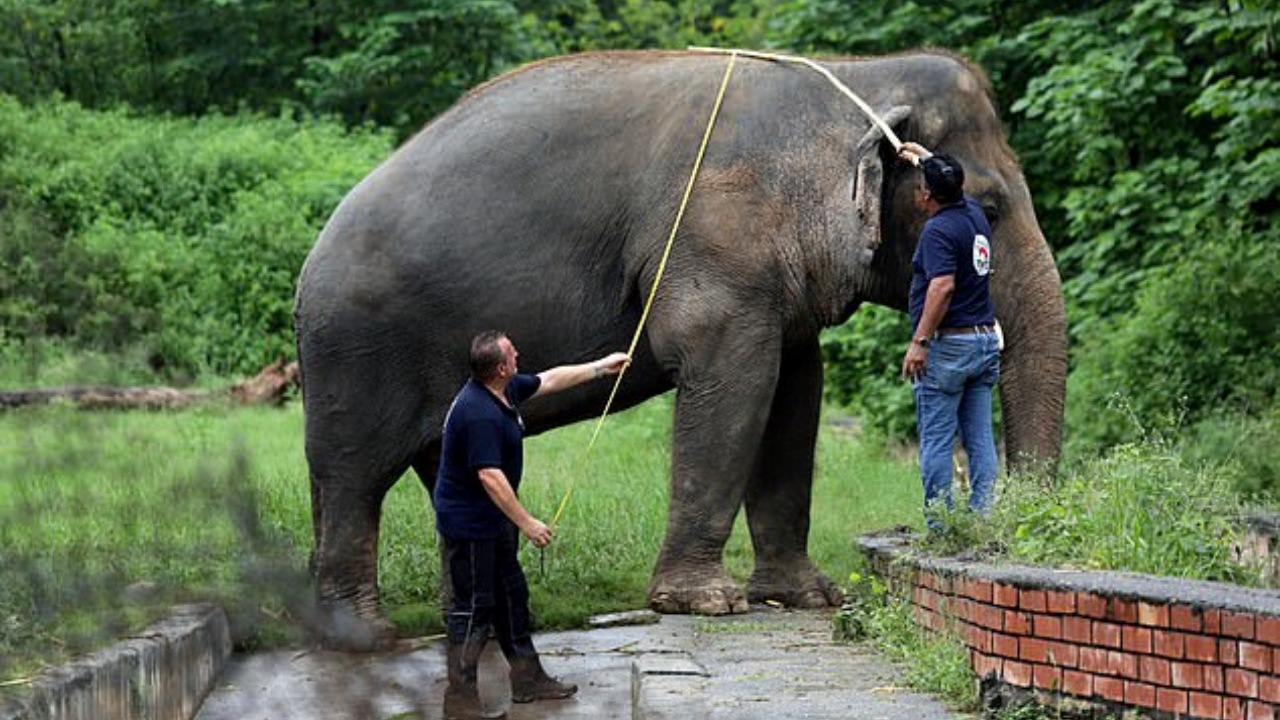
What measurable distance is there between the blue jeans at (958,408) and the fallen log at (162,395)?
11.8m

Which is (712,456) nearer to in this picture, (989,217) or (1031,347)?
(1031,347)

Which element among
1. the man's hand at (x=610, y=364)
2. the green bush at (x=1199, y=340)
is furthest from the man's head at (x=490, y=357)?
the green bush at (x=1199, y=340)

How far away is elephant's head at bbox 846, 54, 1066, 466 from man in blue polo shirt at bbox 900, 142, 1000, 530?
0.58m

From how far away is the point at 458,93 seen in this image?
35188 mm

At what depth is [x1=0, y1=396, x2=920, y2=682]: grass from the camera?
405 inches

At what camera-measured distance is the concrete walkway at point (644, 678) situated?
25.8ft

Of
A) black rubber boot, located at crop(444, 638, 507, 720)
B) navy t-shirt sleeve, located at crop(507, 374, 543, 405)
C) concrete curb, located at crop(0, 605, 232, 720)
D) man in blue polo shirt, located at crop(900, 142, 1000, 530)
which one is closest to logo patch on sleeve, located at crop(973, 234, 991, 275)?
man in blue polo shirt, located at crop(900, 142, 1000, 530)

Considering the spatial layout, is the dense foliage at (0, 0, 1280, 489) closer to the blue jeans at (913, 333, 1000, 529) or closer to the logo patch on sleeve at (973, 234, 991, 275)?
the blue jeans at (913, 333, 1000, 529)

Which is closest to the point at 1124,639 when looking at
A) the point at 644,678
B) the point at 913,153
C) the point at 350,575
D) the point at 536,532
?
the point at 644,678

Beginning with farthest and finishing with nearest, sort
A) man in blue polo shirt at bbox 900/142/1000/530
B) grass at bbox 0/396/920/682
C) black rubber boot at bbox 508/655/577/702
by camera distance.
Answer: man in blue polo shirt at bbox 900/142/1000/530 → grass at bbox 0/396/920/682 → black rubber boot at bbox 508/655/577/702

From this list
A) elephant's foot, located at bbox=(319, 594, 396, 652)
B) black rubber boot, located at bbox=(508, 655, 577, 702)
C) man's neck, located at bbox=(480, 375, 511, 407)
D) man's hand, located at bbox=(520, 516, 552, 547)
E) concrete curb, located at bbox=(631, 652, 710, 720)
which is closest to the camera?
concrete curb, located at bbox=(631, 652, 710, 720)

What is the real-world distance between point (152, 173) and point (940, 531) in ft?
68.8

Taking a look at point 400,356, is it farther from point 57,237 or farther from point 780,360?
point 57,237

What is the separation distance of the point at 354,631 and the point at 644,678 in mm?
3354
